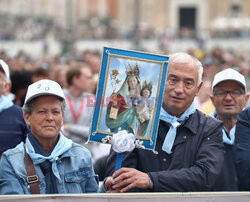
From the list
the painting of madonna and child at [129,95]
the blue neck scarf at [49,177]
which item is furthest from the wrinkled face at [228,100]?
the blue neck scarf at [49,177]

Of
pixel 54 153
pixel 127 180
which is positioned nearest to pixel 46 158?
pixel 54 153

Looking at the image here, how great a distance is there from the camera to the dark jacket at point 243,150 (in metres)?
4.46

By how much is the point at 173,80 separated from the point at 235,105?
49.3 inches

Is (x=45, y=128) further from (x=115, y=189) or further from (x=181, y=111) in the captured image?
(x=181, y=111)

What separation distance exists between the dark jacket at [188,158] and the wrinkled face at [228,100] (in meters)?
1.15

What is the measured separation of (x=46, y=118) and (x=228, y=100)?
1957mm

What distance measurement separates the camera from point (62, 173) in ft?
13.5

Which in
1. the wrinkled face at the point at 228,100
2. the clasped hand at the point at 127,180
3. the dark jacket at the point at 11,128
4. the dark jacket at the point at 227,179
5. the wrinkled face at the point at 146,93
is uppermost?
the wrinkled face at the point at 146,93

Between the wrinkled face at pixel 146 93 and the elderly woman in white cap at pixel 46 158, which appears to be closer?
the elderly woman in white cap at pixel 46 158

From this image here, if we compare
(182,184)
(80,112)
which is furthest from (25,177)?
(80,112)

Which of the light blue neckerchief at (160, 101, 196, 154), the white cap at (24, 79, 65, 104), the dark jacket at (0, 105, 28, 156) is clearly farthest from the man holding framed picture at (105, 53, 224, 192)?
the dark jacket at (0, 105, 28, 156)

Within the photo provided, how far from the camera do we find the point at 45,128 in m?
4.15

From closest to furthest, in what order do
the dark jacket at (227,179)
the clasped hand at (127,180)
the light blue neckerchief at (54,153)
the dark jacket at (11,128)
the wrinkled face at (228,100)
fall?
the clasped hand at (127,180)
the light blue neckerchief at (54,153)
the dark jacket at (227,179)
the dark jacket at (11,128)
the wrinkled face at (228,100)

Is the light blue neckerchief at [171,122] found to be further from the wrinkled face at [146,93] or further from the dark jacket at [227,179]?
the dark jacket at [227,179]
